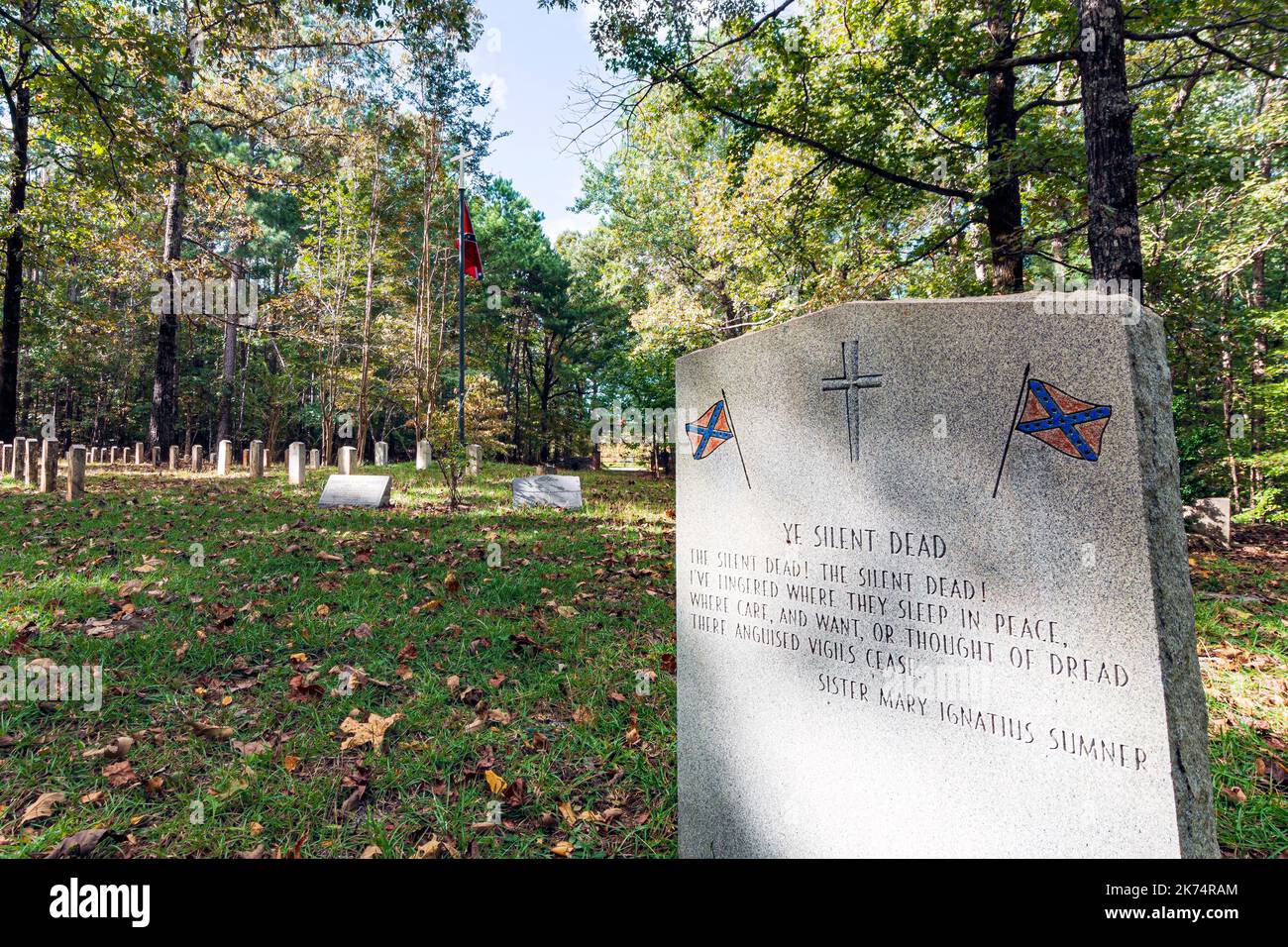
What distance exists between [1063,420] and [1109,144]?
4946 mm

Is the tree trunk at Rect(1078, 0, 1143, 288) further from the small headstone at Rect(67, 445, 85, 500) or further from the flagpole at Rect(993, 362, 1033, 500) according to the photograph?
the small headstone at Rect(67, 445, 85, 500)

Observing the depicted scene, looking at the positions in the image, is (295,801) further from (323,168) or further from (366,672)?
(323,168)

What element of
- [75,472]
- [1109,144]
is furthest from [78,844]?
[75,472]

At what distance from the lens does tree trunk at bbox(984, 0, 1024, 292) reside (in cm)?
719

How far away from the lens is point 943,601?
1988 mm

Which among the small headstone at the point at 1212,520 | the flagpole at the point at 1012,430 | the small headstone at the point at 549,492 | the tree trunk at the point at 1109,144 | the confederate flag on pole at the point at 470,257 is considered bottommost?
the small headstone at the point at 1212,520

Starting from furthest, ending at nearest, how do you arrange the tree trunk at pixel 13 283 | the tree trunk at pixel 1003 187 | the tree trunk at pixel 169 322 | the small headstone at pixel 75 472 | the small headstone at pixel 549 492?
the tree trunk at pixel 169 322 < the tree trunk at pixel 13 283 < the small headstone at pixel 549 492 < the small headstone at pixel 75 472 < the tree trunk at pixel 1003 187

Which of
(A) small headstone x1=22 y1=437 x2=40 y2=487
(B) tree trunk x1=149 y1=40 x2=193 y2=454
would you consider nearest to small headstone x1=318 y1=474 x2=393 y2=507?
(A) small headstone x1=22 y1=437 x2=40 y2=487

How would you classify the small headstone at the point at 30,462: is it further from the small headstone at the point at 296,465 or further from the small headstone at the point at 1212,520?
the small headstone at the point at 1212,520

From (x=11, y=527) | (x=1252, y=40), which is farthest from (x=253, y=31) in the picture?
(x=1252, y=40)

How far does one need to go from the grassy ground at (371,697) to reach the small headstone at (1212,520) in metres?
3.89

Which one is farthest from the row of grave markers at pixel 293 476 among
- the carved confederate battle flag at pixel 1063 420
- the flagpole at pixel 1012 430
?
the carved confederate battle flag at pixel 1063 420

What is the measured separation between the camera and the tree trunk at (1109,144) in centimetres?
486
